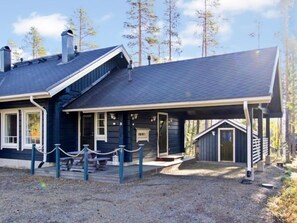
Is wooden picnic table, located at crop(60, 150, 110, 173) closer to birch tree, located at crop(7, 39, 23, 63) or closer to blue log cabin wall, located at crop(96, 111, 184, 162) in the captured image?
blue log cabin wall, located at crop(96, 111, 184, 162)

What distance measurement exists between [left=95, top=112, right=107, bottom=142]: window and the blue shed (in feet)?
17.4

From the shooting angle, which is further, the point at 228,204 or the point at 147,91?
the point at 147,91

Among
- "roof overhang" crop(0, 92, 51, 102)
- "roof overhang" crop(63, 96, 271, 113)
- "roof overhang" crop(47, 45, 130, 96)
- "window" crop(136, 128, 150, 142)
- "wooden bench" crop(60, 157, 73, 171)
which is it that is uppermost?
"roof overhang" crop(47, 45, 130, 96)

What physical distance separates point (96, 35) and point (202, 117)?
14609mm

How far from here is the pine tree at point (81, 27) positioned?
24.1 meters

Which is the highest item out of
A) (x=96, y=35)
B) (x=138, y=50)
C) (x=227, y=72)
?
(x=96, y=35)

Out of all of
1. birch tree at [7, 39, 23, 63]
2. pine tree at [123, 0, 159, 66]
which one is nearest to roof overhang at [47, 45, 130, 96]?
pine tree at [123, 0, 159, 66]

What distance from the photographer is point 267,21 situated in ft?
60.8

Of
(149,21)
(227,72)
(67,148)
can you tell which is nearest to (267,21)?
(149,21)

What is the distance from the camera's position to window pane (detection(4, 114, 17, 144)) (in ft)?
36.3

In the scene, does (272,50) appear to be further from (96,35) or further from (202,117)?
(96,35)

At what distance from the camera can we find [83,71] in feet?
35.6

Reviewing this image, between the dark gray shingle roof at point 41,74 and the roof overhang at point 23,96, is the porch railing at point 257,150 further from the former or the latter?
the roof overhang at point 23,96

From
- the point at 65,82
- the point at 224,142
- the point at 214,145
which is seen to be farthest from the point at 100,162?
the point at 224,142
